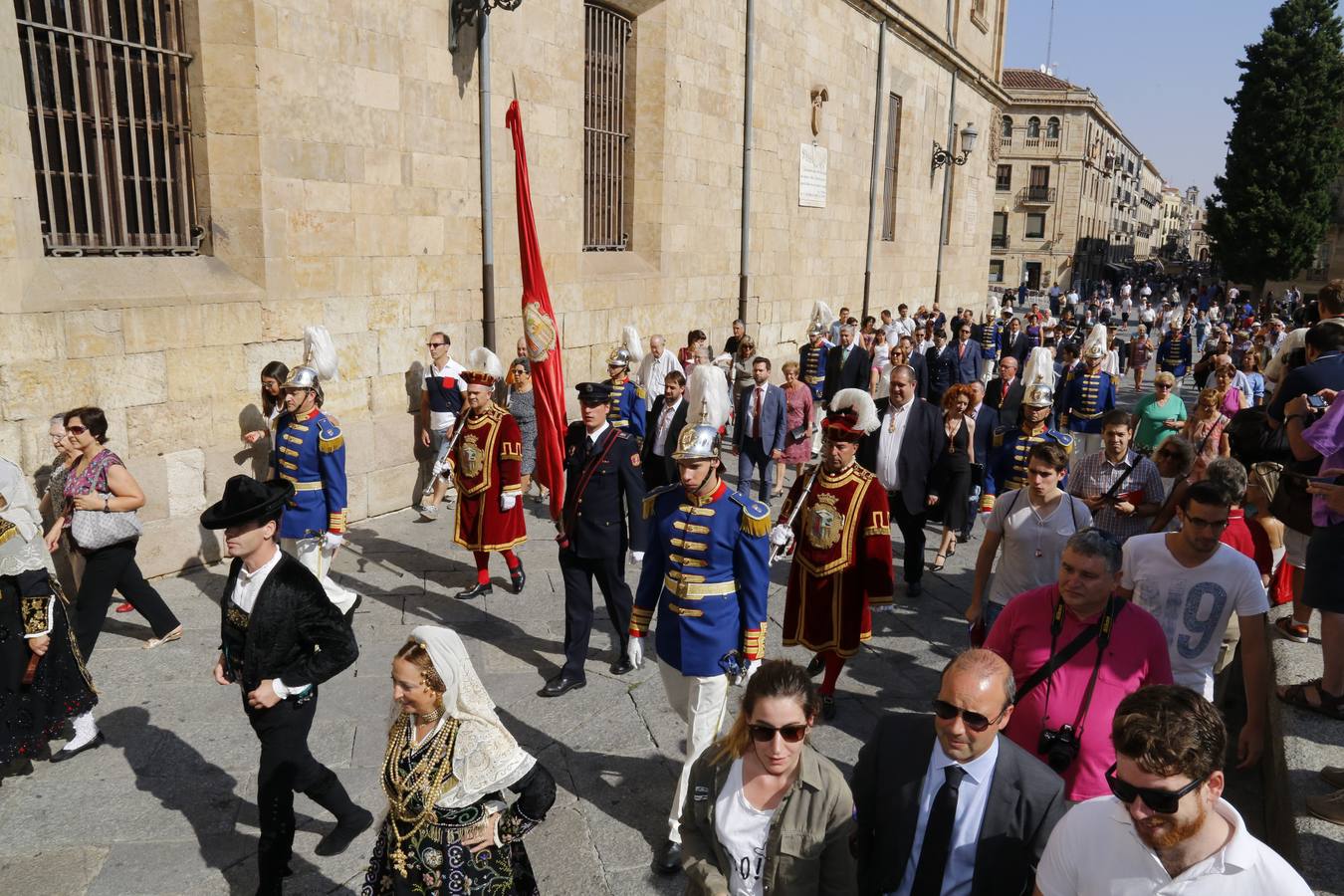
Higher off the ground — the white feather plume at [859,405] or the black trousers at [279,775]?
the white feather plume at [859,405]

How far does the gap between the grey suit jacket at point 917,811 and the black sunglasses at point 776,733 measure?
0.27 metres

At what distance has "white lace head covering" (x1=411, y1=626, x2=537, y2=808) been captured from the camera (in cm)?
308

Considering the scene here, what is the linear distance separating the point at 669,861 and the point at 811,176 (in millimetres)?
15016

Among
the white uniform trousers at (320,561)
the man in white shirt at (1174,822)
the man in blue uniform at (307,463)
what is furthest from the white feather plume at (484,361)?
the man in white shirt at (1174,822)

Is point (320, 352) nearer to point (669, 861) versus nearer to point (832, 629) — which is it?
point (832, 629)

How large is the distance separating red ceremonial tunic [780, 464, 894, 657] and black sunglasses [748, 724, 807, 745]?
109 inches

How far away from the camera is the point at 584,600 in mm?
5973

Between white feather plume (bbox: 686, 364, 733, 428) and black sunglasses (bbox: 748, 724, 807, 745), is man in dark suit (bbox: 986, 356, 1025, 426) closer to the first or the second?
white feather plume (bbox: 686, 364, 733, 428)

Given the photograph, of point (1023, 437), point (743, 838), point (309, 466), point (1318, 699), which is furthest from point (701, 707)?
point (1023, 437)

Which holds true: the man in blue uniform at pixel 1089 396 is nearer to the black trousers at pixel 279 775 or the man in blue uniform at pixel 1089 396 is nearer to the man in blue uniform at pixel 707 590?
the man in blue uniform at pixel 707 590

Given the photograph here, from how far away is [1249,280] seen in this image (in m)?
40.2

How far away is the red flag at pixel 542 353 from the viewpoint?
8133 millimetres

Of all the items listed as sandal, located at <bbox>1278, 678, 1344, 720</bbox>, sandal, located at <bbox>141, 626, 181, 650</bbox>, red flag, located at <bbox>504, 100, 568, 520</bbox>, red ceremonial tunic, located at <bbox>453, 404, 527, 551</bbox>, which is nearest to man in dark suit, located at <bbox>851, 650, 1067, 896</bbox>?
sandal, located at <bbox>1278, 678, 1344, 720</bbox>

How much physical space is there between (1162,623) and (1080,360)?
24.7 feet
